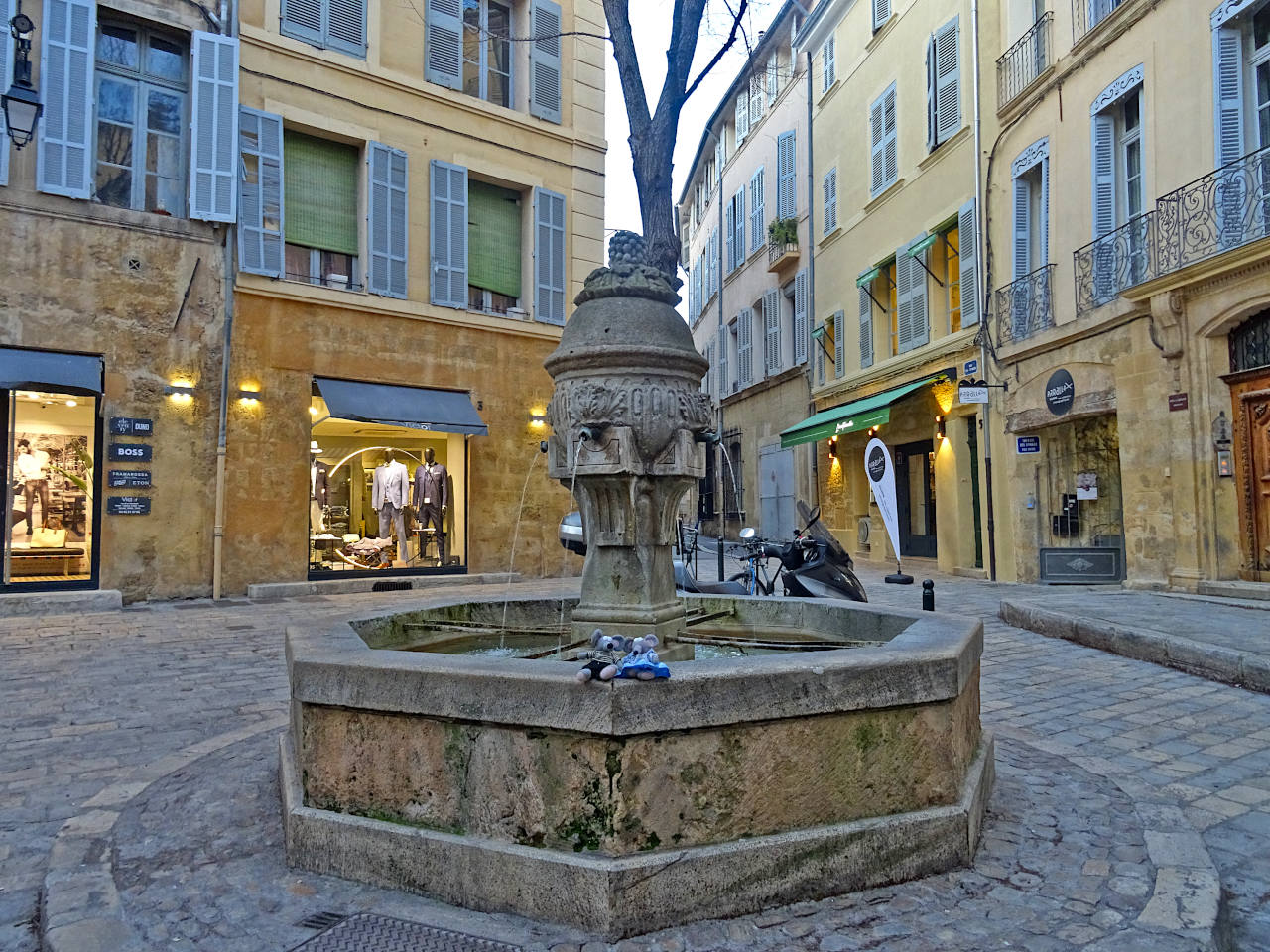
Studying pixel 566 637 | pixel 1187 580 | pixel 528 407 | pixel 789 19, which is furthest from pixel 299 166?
pixel 789 19

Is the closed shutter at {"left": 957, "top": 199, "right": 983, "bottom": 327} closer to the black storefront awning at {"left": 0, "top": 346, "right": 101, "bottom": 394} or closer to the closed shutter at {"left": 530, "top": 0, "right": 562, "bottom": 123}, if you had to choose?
the closed shutter at {"left": 530, "top": 0, "right": 562, "bottom": 123}

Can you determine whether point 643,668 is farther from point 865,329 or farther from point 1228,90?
point 865,329

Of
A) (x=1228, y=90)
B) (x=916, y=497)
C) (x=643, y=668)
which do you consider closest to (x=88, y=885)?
(x=643, y=668)

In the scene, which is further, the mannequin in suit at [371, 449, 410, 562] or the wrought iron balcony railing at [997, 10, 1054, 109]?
the mannequin in suit at [371, 449, 410, 562]

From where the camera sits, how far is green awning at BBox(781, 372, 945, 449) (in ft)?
52.1

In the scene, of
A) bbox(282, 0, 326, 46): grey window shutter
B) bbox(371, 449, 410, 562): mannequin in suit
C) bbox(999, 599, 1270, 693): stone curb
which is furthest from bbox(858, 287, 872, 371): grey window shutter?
bbox(282, 0, 326, 46): grey window shutter

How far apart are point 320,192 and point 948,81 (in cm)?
1105

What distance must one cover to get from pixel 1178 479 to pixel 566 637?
364 inches

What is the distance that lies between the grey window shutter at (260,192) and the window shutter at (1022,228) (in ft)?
37.1

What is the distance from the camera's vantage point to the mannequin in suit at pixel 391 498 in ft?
45.1

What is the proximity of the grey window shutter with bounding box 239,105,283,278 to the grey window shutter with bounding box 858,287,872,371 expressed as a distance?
12.0 meters

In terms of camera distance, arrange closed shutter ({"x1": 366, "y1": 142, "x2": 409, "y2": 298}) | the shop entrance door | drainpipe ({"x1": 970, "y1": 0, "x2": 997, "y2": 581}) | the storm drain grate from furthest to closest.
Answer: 1. the shop entrance door
2. drainpipe ({"x1": 970, "y1": 0, "x2": 997, "y2": 581})
3. closed shutter ({"x1": 366, "y1": 142, "x2": 409, "y2": 298})
4. the storm drain grate

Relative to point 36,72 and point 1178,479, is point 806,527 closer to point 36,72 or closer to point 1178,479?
point 1178,479

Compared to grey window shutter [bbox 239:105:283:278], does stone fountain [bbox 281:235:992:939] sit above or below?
below
